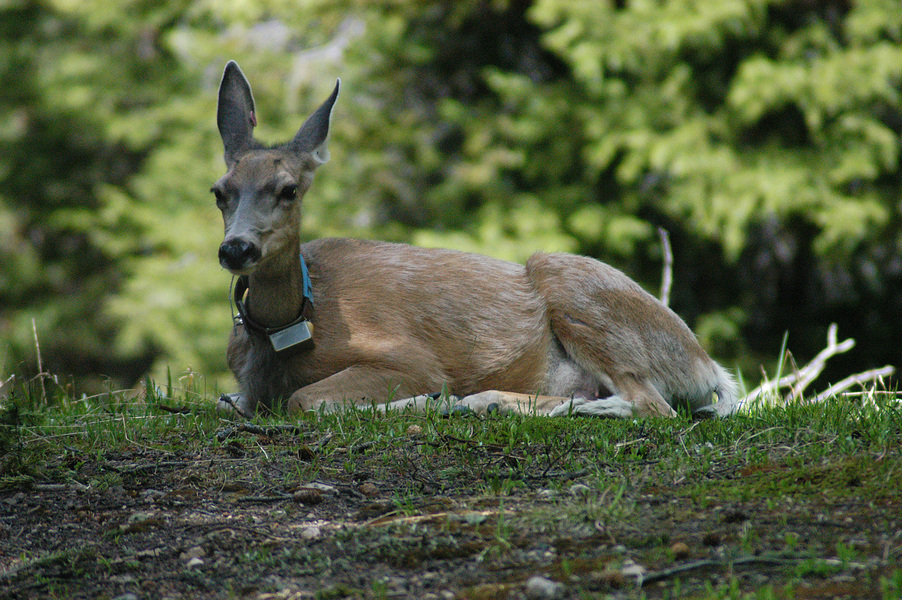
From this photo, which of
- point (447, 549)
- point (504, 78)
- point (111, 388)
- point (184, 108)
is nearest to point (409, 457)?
point (447, 549)

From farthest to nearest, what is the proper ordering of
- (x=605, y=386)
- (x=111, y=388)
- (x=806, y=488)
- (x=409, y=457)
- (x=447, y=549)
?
(x=605, y=386) → (x=111, y=388) → (x=409, y=457) → (x=806, y=488) → (x=447, y=549)

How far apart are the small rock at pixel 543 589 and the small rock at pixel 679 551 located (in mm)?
324

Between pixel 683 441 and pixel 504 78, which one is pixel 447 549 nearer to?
pixel 683 441

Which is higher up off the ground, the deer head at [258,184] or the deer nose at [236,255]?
the deer head at [258,184]

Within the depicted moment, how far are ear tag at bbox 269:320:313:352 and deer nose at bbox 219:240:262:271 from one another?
47 cm

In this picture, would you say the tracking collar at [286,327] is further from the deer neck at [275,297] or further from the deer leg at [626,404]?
the deer leg at [626,404]

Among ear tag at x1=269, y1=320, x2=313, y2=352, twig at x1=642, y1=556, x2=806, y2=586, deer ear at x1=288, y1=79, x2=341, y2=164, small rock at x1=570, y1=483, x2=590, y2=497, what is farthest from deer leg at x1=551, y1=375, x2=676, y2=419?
deer ear at x1=288, y1=79, x2=341, y2=164

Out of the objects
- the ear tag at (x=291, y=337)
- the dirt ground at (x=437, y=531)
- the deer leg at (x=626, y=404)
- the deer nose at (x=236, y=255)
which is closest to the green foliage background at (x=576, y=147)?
the deer leg at (x=626, y=404)

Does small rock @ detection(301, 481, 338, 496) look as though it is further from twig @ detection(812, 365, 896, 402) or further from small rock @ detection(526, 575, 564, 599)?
twig @ detection(812, 365, 896, 402)

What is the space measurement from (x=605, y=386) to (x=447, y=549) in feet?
9.40

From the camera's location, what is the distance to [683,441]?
3455mm

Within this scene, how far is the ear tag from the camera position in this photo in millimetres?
4910

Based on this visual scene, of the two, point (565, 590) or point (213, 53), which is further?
point (213, 53)

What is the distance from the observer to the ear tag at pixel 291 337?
16.1ft
